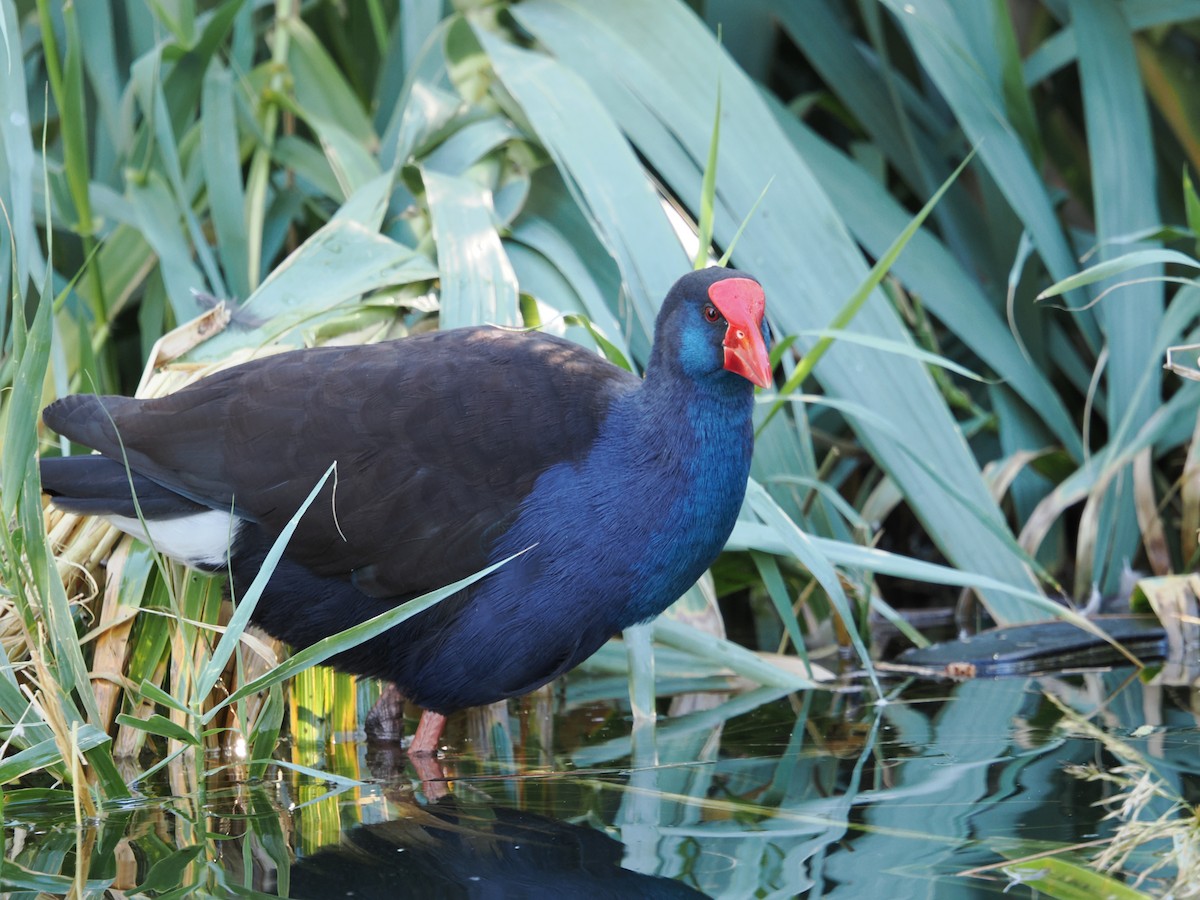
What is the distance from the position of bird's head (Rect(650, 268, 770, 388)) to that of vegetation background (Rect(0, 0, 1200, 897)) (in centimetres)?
32

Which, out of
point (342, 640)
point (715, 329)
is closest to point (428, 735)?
point (342, 640)

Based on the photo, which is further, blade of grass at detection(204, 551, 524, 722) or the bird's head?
the bird's head

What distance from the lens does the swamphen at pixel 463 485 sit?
6.53 ft

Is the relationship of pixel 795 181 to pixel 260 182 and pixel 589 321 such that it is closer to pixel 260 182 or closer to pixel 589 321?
pixel 589 321

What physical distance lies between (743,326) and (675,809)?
0.63m

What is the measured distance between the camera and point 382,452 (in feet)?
6.60

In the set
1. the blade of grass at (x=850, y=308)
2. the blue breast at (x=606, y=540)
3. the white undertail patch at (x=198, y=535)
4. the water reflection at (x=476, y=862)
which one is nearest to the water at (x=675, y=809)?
the water reflection at (x=476, y=862)

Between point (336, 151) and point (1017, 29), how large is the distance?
1623 millimetres

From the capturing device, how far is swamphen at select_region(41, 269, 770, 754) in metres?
1.99

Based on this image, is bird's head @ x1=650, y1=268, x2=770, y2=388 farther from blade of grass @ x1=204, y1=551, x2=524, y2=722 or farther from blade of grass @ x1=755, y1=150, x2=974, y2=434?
blade of grass @ x1=204, y1=551, x2=524, y2=722

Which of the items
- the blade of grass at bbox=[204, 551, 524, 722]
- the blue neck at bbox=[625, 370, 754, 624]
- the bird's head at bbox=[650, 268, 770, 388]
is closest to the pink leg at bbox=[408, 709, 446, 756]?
the blue neck at bbox=[625, 370, 754, 624]

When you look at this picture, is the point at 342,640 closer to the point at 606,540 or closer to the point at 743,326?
the point at 606,540

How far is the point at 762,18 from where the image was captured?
10.4 ft

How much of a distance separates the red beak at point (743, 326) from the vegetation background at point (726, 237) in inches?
12.6
